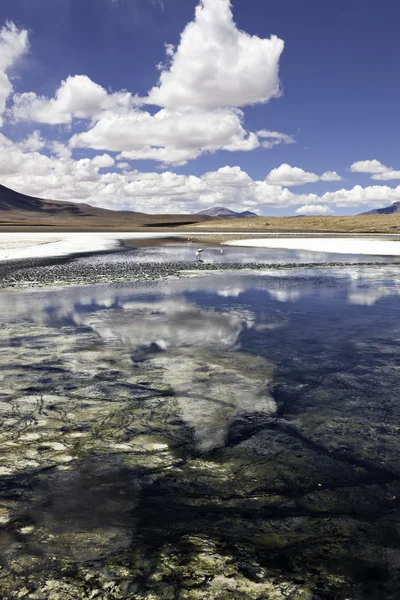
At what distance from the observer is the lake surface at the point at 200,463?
3.36m

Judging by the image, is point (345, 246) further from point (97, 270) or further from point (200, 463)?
point (200, 463)

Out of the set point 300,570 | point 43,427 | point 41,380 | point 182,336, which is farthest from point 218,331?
point 300,570

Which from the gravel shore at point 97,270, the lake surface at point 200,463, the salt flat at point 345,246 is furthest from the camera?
the salt flat at point 345,246

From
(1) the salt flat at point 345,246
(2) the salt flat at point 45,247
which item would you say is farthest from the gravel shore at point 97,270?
(1) the salt flat at point 345,246

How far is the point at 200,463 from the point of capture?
4867mm

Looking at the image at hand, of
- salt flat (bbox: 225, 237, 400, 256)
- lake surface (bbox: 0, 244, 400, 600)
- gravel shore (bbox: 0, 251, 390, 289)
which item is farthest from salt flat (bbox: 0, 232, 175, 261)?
lake surface (bbox: 0, 244, 400, 600)

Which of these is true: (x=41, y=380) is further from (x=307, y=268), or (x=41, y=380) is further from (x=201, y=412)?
(x=307, y=268)

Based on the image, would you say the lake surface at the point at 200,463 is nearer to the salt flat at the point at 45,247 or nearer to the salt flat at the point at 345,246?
the salt flat at the point at 45,247

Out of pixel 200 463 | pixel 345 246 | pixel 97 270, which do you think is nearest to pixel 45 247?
pixel 97 270

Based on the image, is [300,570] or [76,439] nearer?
[300,570]

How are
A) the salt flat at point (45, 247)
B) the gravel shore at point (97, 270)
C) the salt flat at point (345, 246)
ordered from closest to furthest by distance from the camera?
the gravel shore at point (97, 270), the salt flat at point (45, 247), the salt flat at point (345, 246)

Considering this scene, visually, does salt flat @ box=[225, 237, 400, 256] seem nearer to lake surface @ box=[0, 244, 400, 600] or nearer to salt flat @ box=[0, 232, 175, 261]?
salt flat @ box=[0, 232, 175, 261]

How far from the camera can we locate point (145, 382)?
7312 millimetres

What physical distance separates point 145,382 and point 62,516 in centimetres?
340
